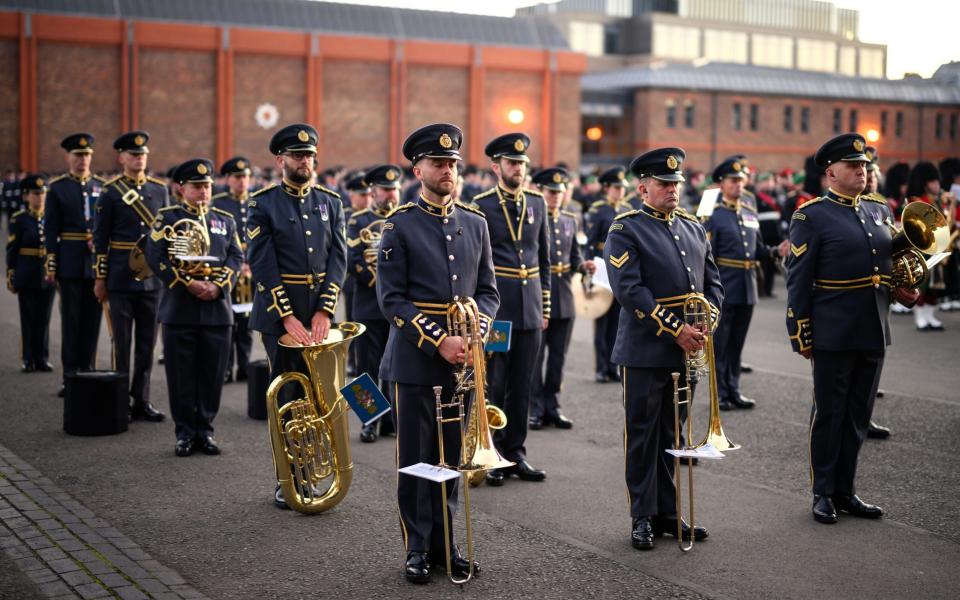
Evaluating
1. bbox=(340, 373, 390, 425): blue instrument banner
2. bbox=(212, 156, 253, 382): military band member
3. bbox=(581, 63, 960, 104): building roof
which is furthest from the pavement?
bbox=(581, 63, 960, 104): building roof

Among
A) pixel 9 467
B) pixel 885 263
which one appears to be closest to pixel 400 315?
pixel 885 263

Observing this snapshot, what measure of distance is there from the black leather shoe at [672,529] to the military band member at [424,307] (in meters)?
1.31

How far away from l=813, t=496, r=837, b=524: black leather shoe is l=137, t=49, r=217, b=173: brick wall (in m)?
42.6

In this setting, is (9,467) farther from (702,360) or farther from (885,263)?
(885,263)

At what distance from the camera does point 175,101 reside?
47.1 meters

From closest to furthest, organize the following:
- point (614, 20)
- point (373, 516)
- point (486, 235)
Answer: point (486, 235) → point (373, 516) → point (614, 20)

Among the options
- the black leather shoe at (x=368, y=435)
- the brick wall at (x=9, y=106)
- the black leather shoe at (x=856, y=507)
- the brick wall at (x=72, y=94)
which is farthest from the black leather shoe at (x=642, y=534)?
the brick wall at (x=9, y=106)

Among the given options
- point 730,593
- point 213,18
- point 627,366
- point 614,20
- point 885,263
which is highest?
point 614,20

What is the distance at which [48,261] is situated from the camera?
461 inches

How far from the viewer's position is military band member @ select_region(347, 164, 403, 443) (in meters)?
10.4

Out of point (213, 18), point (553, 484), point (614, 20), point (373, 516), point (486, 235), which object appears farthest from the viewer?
point (614, 20)

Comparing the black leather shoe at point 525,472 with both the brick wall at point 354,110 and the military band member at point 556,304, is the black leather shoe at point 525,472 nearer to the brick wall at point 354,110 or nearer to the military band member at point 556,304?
the military band member at point 556,304

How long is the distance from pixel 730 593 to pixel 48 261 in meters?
8.59

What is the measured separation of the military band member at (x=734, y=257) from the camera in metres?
11.5
